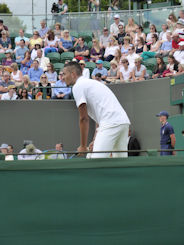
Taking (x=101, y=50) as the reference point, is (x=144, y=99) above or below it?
below

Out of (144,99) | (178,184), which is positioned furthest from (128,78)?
(178,184)

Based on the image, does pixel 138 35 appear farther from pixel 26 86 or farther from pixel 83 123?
pixel 83 123

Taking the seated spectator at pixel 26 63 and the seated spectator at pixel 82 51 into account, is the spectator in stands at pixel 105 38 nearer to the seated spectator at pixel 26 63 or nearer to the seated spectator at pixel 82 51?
the seated spectator at pixel 82 51

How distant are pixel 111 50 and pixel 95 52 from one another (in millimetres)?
709

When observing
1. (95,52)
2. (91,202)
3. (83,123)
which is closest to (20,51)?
(95,52)

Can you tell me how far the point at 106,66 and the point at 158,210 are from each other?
11.9 metres

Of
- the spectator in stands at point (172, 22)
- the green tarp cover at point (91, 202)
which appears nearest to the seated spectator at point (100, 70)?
the spectator in stands at point (172, 22)

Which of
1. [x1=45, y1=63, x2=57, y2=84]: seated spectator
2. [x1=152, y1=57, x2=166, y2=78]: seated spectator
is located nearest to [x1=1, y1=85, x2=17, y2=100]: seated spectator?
[x1=45, y1=63, x2=57, y2=84]: seated spectator

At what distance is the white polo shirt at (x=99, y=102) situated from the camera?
577cm

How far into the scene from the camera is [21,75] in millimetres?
15828

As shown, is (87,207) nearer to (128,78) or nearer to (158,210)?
(158,210)

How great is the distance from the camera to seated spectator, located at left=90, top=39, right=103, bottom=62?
1731 centimetres

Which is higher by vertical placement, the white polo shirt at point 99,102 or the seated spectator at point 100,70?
the seated spectator at point 100,70

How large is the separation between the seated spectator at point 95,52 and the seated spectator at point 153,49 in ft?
5.87
